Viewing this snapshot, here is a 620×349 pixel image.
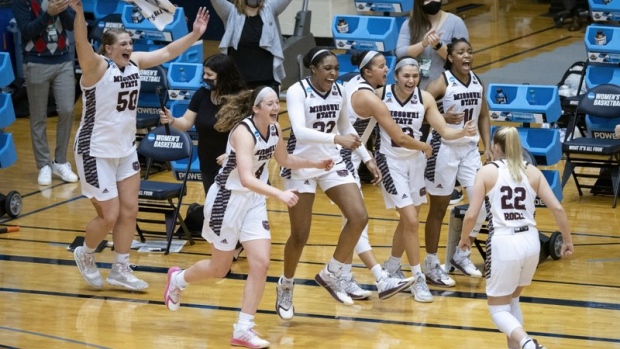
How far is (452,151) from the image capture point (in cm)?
954

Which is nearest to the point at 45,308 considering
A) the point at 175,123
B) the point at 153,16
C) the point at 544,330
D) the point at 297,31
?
the point at 175,123

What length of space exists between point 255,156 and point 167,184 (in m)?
2.87

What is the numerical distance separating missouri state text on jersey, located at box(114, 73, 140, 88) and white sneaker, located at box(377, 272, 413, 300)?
2.33m

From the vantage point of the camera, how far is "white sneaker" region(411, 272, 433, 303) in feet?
30.0

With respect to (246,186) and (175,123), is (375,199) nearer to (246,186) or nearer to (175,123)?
(175,123)

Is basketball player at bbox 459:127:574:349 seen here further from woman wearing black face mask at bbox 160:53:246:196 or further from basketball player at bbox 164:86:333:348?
woman wearing black face mask at bbox 160:53:246:196

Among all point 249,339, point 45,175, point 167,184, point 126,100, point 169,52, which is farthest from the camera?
point 45,175

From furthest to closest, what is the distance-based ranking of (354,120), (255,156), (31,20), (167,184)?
(31,20) < (167,184) < (354,120) < (255,156)

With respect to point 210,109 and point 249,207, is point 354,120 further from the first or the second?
point 249,207

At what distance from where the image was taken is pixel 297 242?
8688 mm

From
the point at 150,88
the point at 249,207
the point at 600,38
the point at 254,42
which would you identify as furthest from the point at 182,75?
the point at 249,207

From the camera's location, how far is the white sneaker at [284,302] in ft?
28.6

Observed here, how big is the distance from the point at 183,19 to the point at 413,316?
19.1 feet

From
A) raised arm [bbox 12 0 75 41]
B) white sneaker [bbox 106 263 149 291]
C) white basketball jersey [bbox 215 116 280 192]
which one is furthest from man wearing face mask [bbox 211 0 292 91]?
white basketball jersey [bbox 215 116 280 192]
